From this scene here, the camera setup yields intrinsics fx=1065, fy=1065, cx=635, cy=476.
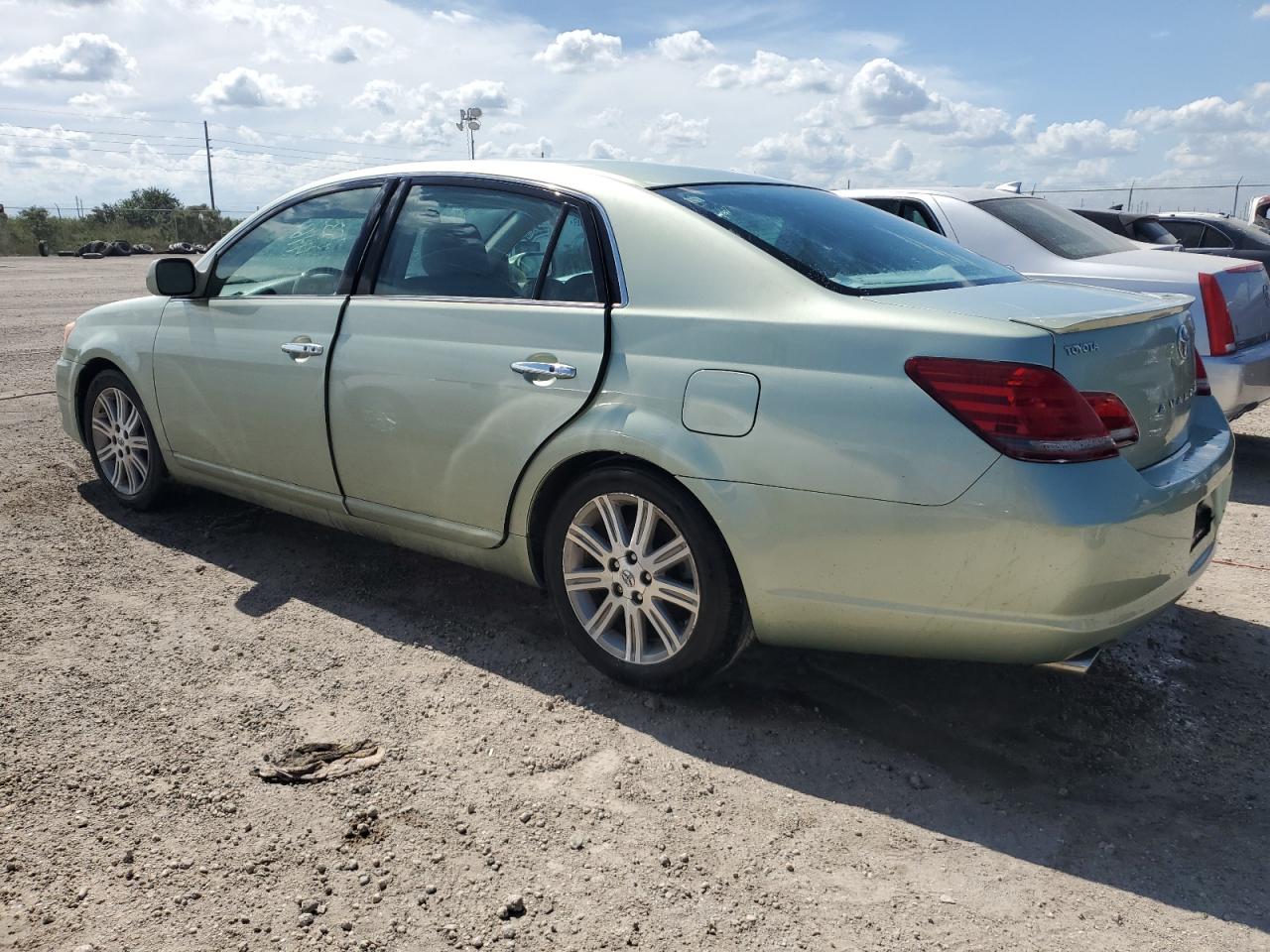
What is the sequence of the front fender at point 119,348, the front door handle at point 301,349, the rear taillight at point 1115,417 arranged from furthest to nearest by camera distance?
the front fender at point 119,348, the front door handle at point 301,349, the rear taillight at point 1115,417

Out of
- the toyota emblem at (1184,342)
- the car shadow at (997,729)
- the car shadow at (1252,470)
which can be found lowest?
the car shadow at (997,729)

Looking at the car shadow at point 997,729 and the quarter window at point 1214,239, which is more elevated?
the quarter window at point 1214,239

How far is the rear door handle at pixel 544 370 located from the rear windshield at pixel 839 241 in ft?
2.13

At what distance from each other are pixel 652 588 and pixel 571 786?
668 millimetres

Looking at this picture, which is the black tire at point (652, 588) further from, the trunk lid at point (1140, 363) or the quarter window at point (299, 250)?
the quarter window at point (299, 250)

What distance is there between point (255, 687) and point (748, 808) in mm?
1671

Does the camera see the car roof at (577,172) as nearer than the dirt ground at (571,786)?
No

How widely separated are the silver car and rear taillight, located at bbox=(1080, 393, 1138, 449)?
9.25 ft

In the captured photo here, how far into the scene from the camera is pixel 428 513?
3.79 m

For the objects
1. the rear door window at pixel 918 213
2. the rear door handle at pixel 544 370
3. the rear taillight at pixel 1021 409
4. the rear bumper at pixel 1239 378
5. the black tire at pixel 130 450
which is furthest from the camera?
the rear door window at pixel 918 213

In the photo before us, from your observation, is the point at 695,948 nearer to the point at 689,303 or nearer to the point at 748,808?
the point at 748,808

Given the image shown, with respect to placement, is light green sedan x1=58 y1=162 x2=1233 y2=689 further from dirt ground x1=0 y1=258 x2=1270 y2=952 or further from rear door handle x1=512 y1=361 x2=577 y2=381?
dirt ground x1=0 y1=258 x2=1270 y2=952

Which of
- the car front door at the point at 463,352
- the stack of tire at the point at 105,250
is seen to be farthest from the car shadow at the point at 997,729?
the stack of tire at the point at 105,250

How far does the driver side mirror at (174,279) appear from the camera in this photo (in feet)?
14.9
